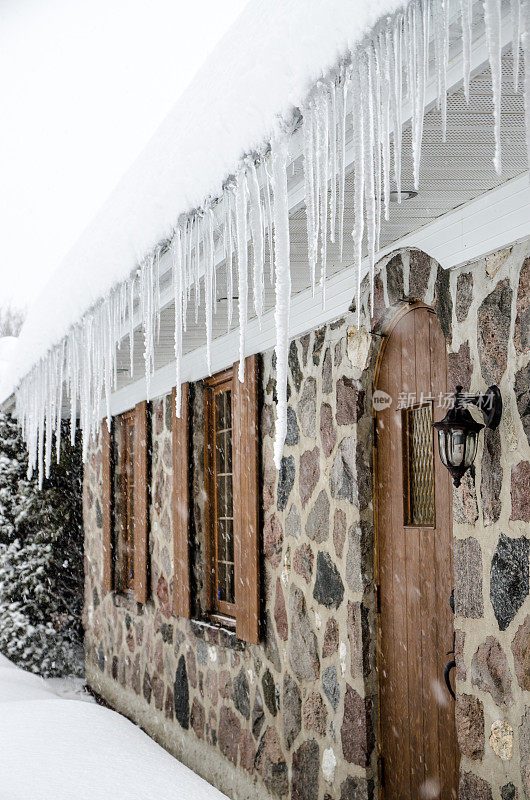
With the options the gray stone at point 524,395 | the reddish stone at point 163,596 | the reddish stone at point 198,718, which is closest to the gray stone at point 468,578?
the gray stone at point 524,395

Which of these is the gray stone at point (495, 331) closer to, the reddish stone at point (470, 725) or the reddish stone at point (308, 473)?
the reddish stone at point (470, 725)

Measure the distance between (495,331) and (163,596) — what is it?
157 inches

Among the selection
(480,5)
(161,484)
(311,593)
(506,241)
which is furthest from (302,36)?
(161,484)

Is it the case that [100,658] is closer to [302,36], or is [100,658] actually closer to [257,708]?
[257,708]

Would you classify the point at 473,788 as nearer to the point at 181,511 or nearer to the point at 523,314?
the point at 523,314

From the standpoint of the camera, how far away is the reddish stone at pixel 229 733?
466 cm

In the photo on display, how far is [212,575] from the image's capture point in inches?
214

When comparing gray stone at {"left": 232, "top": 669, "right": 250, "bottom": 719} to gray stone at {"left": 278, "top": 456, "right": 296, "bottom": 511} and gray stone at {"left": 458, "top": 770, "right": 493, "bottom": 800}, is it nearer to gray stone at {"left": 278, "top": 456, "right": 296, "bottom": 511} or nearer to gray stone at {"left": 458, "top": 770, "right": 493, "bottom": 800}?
gray stone at {"left": 278, "top": 456, "right": 296, "bottom": 511}

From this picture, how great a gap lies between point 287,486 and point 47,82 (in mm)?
55088

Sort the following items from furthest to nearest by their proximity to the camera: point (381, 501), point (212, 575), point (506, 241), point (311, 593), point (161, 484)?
point (161, 484), point (212, 575), point (311, 593), point (381, 501), point (506, 241)

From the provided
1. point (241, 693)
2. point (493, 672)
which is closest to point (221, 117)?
point (493, 672)

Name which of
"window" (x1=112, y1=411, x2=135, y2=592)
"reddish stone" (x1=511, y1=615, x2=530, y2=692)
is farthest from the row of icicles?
"window" (x1=112, y1=411, x2=135, y2=592)

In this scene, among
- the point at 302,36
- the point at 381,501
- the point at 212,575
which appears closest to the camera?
the point at 302,36

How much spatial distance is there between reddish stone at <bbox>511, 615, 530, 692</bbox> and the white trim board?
47.1 inches
